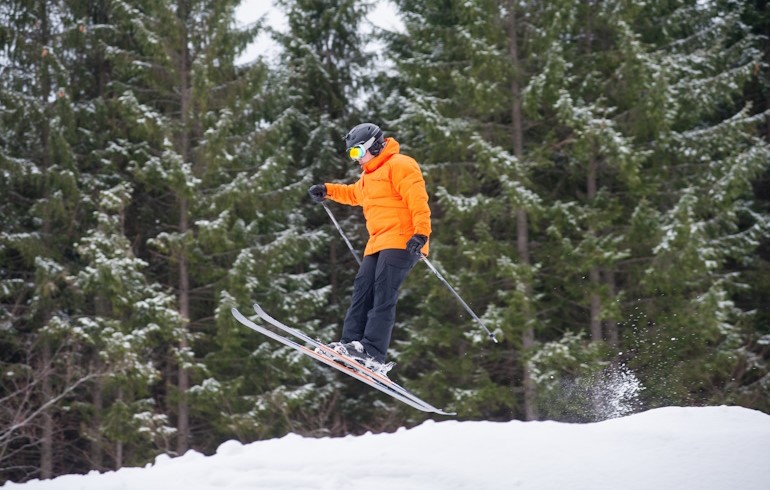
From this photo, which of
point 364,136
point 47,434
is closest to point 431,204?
point 47,434

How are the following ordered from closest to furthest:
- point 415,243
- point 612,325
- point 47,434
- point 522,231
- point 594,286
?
point 415,243 → point 594,286 → point 612,325 → point 522,231 → point 47,434

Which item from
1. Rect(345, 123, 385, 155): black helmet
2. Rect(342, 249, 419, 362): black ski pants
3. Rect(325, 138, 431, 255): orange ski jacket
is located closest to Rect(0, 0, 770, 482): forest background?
Rect(342, 249, 419, 362): black ski pants

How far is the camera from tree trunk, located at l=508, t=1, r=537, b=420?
550 inches

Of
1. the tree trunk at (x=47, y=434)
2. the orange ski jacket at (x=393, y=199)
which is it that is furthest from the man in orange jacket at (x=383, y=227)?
the tree trunk at (x=47, y=434)

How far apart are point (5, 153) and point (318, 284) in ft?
22.8

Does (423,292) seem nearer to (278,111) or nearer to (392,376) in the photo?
(392,376)

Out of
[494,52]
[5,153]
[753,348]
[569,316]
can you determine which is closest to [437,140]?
[494,52]

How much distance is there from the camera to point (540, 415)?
13.8 meters

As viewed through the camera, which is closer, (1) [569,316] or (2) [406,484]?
(2) [406,484]

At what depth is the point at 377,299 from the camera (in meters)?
6.26

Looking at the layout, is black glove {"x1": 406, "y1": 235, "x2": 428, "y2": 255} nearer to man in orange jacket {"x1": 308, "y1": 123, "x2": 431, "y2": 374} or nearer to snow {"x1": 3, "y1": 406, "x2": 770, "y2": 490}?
man in orange jacket {"x1": 308, "y1": 123, "x2": 431, "y2": 374}

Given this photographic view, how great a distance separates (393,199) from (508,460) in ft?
7.22

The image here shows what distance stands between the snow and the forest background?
779cm

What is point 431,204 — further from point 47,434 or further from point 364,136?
point 364,136
